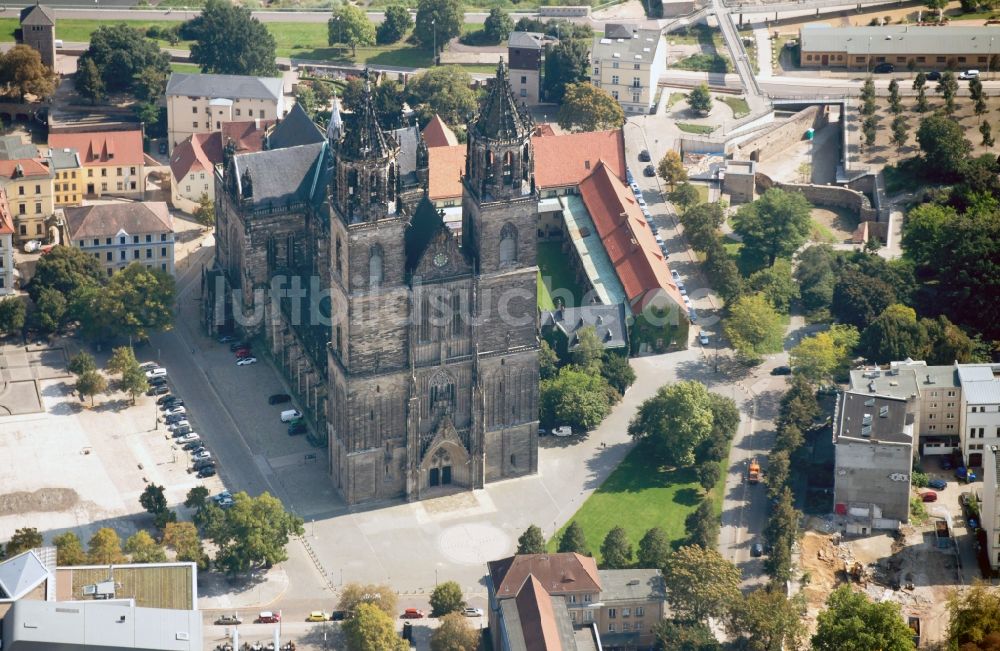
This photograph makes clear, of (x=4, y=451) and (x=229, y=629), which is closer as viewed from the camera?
(x=229, y=629)

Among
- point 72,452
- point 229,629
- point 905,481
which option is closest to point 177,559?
point 229,629

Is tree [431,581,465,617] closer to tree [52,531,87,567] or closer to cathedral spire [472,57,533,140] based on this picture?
tree [52,531,87,567]

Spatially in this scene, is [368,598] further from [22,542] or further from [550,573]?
[22,542]

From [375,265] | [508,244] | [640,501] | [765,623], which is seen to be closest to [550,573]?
[765,623]

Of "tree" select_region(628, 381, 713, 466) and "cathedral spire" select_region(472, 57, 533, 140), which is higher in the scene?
"cathedral spire" select_region(472, 57, 533, 140)

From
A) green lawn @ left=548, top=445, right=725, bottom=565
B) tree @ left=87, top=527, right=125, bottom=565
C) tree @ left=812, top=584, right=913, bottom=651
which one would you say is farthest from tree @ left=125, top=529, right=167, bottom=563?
tree @ left=812, top=584, right=913, bottom=651

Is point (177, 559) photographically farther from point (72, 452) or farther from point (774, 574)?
point (774, 574)
